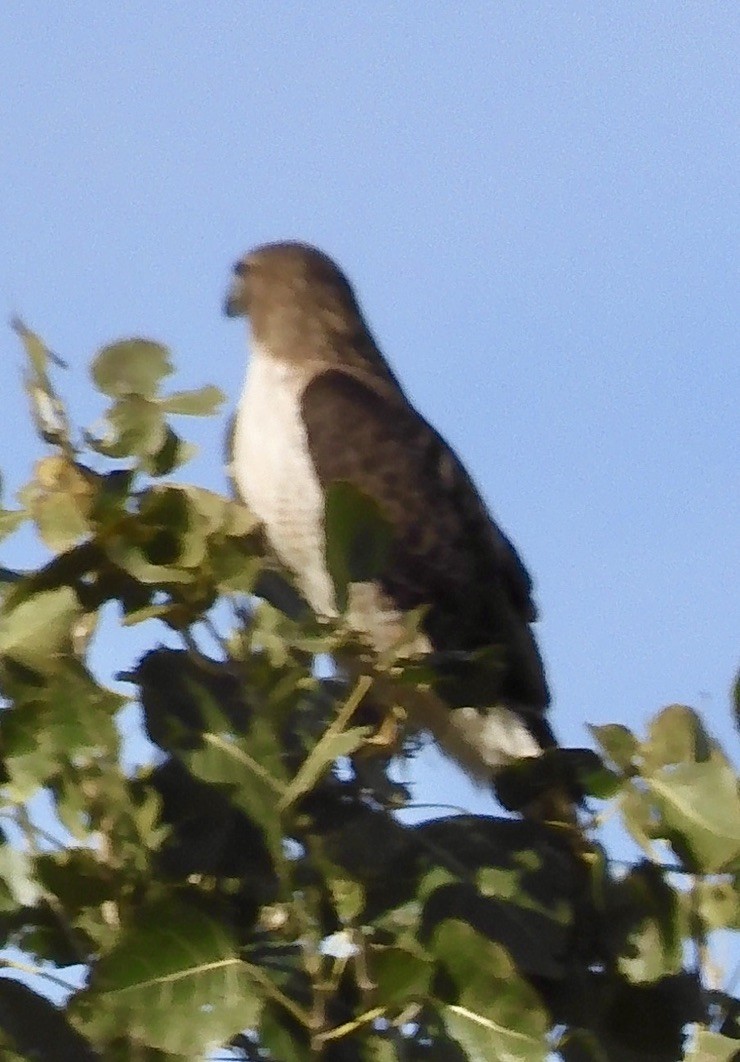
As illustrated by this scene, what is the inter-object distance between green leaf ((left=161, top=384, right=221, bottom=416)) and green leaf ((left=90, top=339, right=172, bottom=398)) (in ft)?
0.10

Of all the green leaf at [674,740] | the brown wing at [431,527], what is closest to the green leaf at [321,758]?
the green leaf at [674,740]

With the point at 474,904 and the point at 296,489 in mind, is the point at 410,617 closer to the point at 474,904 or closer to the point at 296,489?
the point at 474,904

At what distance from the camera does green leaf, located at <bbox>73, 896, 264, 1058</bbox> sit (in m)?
1.49

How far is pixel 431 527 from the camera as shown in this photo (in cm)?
411

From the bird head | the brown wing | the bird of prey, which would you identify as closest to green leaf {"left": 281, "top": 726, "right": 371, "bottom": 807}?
the bird of prey

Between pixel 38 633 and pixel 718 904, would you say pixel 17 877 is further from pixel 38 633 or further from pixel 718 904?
pixel 718 904

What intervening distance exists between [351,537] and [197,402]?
0.35m

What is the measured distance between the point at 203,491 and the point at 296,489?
1965 millimetres

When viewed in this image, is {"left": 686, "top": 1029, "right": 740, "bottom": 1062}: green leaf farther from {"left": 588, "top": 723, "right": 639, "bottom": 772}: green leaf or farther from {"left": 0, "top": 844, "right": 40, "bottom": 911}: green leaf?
{"left": 0, "top": 844, "right": 40, "bottom": 911}: green leaf

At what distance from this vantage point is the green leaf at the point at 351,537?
1.67m

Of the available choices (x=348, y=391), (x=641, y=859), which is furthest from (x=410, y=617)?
(x=348, y=391)

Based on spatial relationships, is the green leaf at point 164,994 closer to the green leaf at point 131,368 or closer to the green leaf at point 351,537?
the green leaf at point 351,537

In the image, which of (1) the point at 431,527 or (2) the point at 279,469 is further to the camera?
(1) the point at 431,527

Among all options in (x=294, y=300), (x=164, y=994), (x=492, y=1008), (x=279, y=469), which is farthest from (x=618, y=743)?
(x=294, y=300)
